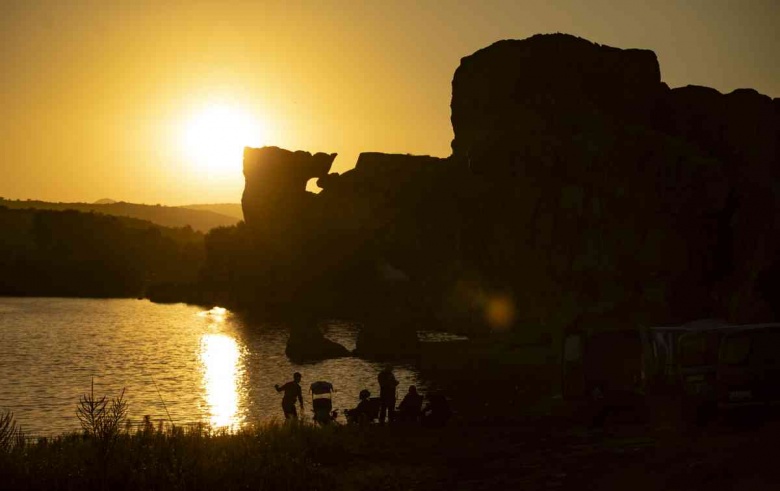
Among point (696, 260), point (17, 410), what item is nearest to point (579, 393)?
point (17, 410)

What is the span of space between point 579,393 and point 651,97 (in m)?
74.5

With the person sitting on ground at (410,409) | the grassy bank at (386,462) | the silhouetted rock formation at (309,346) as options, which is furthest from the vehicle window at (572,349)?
the silhouetted rock formation at (309,346)

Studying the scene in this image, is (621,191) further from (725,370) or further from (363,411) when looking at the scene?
(725,370)

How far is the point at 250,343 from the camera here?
89.6 meters

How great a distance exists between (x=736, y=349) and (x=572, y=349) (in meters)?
7.54

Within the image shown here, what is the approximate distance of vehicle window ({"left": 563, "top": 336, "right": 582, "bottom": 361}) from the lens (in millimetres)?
30328

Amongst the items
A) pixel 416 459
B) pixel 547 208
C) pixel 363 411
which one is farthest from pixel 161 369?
pixel 416 459

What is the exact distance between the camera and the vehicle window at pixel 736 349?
76.6ft

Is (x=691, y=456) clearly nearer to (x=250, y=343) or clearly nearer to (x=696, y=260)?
(x=696, y=260)

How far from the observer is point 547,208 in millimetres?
86000

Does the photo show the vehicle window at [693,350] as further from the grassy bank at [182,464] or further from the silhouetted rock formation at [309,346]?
the silhouetted rock formation at [309,346]

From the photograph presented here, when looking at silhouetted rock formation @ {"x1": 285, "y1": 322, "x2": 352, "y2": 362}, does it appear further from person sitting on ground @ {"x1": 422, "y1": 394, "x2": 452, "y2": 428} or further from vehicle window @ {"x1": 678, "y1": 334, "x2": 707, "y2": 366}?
vehicle window @ {"x1": 678, "y1": 334, "x2": 707, "y2": 366}

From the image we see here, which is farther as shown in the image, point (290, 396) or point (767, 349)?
point (290, 396)

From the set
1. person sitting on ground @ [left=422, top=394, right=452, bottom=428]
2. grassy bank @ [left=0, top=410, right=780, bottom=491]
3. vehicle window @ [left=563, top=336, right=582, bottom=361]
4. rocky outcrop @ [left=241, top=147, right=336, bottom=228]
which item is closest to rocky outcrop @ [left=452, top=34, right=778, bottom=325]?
rocky outcrop @ [left=241, top=147, right=336, bottom=228]
